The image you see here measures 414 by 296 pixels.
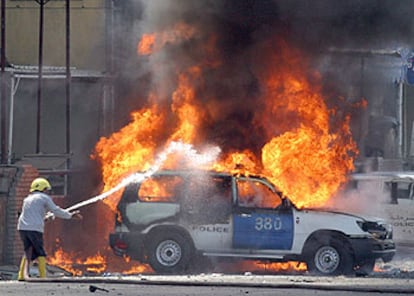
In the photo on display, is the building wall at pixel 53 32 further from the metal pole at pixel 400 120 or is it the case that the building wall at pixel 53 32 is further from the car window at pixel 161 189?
the car window at pixel 161 189

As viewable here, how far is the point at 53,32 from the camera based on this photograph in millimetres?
26828

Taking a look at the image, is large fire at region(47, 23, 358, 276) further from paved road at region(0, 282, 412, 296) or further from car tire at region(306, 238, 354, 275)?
paved road at region(0, 282, 412, 296)

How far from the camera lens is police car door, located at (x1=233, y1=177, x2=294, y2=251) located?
16.4 metres

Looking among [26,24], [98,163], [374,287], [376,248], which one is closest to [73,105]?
[26,24]

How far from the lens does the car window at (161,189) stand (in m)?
16.7

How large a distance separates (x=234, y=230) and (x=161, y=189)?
4.44ft

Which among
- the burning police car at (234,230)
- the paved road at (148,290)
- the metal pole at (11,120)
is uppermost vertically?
the metal pole at (11,120)

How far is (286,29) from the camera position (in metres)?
20.2

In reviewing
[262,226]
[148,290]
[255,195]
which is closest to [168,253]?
[262,226]

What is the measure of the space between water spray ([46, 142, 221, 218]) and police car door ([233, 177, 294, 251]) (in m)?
1.43

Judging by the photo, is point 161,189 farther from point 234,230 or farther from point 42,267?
point 42,267

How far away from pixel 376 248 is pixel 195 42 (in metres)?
6.23

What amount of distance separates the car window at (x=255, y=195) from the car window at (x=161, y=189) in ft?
3.14

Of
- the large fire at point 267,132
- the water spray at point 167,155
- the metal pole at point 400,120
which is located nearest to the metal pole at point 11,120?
the large fire at point 267,132
